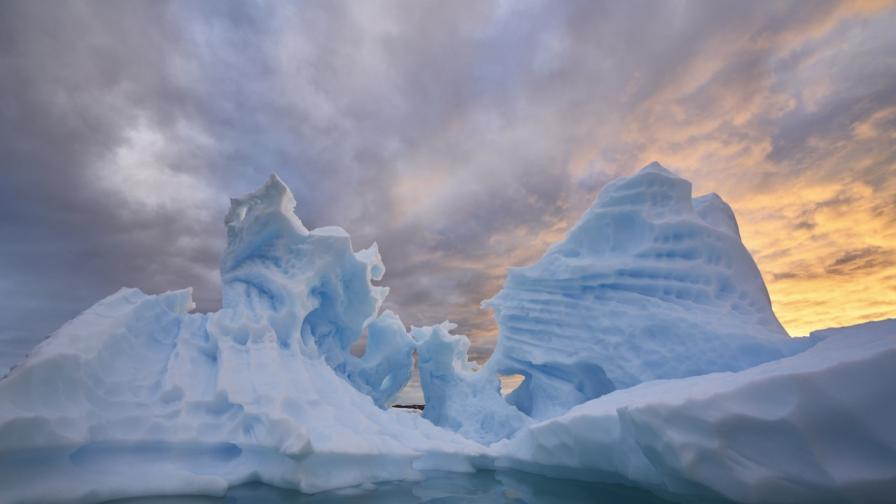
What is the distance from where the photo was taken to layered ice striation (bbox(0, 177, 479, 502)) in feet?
14.9

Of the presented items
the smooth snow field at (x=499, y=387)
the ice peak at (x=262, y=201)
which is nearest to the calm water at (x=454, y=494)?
the smooth snow field at (x=499, y=387)

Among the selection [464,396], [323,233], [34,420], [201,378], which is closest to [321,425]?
[201,378]

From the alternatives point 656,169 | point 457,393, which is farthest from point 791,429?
point 457,393

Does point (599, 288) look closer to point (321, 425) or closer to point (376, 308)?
point (376, 308)

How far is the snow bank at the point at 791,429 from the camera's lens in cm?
304

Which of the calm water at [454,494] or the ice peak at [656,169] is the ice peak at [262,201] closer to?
the calm water at [454,494]

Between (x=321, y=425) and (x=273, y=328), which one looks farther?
(x=273, y=328)

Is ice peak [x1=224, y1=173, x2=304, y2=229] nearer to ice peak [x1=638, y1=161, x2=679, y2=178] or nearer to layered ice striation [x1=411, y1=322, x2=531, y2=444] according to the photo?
layered ice striation [x1=411, y1=322, x2=531, y2=444]

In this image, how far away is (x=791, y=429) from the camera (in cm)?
324

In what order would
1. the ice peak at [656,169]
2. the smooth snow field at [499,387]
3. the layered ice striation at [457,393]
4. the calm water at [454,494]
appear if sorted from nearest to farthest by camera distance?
the smooth snow field at [499,387] → the calm water at [454,494] → the ice peak at [656,169] → the layered ice striation at [457,393]

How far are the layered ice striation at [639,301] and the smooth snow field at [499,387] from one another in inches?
1.6

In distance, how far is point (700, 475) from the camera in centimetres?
376

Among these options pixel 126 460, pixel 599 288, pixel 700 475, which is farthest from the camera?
pixel 599 288

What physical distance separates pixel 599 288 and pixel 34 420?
9.47m
